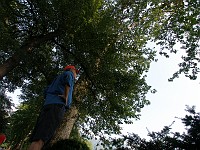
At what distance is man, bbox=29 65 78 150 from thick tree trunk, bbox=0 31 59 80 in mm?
5647

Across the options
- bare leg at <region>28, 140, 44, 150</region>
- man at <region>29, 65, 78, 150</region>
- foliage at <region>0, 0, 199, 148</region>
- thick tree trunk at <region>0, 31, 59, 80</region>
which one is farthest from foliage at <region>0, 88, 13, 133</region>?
bare leg at <region>28, 140, 44, 150</region>

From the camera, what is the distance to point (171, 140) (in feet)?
15.7

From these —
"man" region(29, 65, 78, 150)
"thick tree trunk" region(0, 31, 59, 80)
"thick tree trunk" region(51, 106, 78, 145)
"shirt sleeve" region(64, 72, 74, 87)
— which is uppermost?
"thick tree trunk" region(0, 31, 59, 80)

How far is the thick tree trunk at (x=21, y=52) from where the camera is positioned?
10410 mm

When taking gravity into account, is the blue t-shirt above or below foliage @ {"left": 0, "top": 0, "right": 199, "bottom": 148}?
below

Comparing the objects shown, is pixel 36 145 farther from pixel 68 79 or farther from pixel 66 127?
pixel 66 127

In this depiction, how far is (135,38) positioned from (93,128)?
599 centimetres

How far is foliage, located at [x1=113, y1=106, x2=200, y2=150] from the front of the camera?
15.2 feet

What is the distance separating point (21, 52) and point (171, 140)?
7581 millimetres

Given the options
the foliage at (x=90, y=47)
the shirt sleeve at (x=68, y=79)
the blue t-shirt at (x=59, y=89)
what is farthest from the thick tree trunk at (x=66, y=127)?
the shirt sleeve at (x=68, y=79)

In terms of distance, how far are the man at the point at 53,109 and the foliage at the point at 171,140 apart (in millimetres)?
1301

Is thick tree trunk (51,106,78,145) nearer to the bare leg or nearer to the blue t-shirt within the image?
the blue t-shirt

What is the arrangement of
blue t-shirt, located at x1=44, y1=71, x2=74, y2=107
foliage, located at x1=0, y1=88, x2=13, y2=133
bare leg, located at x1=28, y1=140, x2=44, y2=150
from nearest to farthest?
bare leg, located at x1=28, y1=140, x2=44, y2=150 → blue t-shirt, located at x1=44, y1=71, x2=74, y2=107 → foliage, located at x1=0, y1=88, x2=13, y2=133

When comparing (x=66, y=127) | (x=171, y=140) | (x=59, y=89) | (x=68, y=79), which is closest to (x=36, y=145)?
(x=59, y=89)
